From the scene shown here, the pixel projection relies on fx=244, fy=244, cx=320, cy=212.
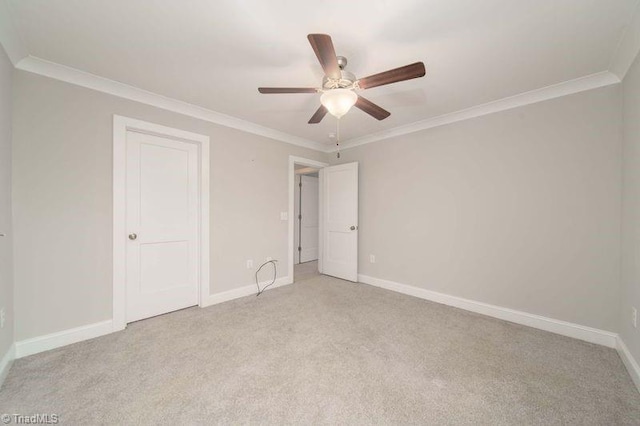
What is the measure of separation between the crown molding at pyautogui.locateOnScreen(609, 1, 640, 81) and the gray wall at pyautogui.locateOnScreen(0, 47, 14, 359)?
4149 millimetres

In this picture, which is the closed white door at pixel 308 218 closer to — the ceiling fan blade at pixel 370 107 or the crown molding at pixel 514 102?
the crown molding at pixel 514 102

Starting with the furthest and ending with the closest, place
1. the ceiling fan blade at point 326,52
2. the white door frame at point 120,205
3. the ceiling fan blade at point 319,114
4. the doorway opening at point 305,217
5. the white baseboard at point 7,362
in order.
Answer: the doorway opening at point 305,217 → the white door frame at point 120,205 → the ceiling fan blade at point 319,114 → the white baseboard at point 7,362 → the ceiling fan blade at point 326,52

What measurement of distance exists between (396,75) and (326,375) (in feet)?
6.86

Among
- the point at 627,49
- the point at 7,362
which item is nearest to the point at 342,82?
the point at 627,49

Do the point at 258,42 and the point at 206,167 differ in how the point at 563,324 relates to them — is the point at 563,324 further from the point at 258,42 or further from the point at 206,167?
the point at 206,167

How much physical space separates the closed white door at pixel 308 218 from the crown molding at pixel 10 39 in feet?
14.3

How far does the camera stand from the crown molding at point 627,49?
1542mm

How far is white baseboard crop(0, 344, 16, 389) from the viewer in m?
1.64

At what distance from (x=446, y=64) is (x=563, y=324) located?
2653 mm

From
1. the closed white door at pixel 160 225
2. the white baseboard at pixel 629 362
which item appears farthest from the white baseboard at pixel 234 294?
the white baseboard at pixel 629 362

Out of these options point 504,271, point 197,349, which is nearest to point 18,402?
point 197,349

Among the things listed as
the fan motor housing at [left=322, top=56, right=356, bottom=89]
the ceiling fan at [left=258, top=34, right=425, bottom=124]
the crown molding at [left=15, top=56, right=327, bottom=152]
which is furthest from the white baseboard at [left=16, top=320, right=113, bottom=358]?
the fan motor housing at [left=322, top=56, right=356, bottom=89]

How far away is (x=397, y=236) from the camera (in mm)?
3613

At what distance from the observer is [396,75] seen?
1557mm
